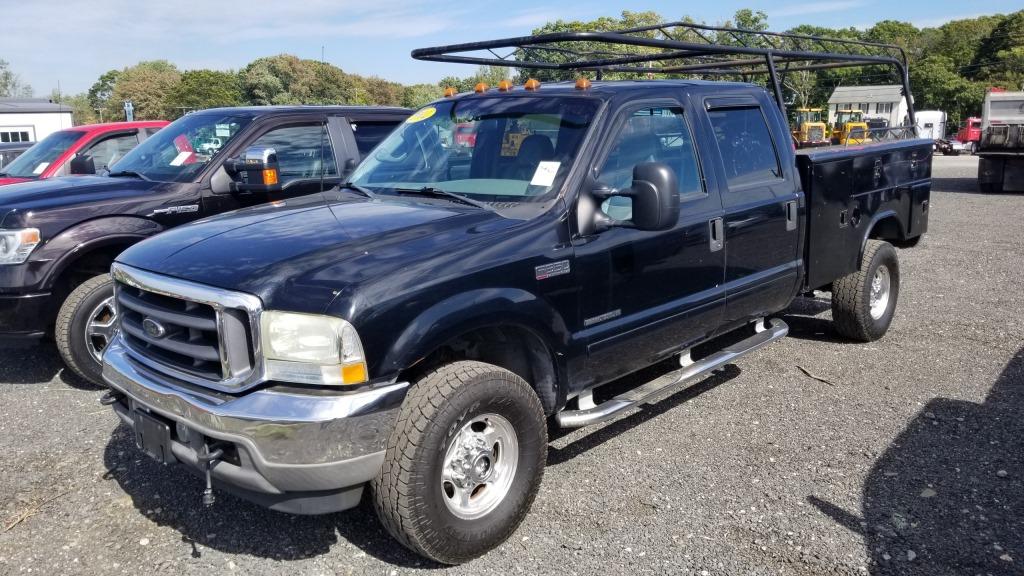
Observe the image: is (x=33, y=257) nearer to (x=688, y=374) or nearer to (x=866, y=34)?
(x=688, y=374)

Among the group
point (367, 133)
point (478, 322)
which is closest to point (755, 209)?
point (478, 322)

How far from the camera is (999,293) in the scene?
777 cm

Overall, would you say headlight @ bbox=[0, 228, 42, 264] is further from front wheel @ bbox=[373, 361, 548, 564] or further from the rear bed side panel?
the rear bed side panel

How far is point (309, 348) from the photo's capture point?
2.77m

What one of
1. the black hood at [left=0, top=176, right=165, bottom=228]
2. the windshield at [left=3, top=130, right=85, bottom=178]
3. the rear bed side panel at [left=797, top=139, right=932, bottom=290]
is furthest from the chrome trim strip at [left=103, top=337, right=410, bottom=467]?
the windshield at [left=3, top=130, right=85, bottom=178]

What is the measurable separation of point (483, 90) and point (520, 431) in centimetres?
215

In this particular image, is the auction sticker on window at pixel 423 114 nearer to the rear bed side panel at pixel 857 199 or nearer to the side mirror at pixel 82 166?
the rear bed side panel at pixel 857 199

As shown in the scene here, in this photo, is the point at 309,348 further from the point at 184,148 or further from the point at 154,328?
the point at 184,148

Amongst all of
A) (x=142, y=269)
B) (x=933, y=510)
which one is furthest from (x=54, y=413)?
(x=933, y=510)

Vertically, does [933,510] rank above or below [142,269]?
below

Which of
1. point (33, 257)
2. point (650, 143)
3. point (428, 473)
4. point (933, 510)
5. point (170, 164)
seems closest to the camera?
point (428, 473)

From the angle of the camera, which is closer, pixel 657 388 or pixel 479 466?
pixel 479 466

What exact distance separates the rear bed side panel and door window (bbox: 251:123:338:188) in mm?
3721

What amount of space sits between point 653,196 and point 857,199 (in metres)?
2.91
